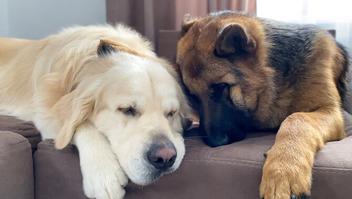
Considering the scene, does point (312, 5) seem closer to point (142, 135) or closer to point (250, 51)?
point (250, 51)

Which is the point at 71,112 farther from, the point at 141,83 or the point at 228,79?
the point at 228,79

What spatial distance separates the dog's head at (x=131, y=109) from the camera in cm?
123

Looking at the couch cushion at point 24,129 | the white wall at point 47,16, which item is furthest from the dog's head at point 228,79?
the white wall at point 47,16

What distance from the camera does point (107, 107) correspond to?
135cm

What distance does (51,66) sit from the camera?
1561mm

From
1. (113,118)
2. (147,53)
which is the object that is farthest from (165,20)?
(113,118)

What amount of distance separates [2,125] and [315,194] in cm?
96

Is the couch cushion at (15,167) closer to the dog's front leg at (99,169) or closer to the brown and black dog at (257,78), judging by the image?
the dog's front leg at (99,169)

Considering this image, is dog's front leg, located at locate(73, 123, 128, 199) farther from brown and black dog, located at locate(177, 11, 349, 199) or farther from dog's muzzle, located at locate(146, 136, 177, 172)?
brown and black dog, located at locate(177, 11, 349, 199)

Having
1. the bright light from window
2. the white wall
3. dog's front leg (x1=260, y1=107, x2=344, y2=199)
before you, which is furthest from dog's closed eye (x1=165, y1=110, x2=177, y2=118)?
the white wall

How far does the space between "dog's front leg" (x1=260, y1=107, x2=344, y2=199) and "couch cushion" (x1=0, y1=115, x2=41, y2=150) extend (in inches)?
28.2

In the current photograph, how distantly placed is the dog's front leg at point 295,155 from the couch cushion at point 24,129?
0.72 meters

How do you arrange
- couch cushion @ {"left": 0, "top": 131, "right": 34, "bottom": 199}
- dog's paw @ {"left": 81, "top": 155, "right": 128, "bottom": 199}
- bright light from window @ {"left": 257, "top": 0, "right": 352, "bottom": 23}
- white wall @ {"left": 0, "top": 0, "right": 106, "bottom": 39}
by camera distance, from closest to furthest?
1. dog's paw @ {"left": 81, "top": 155, "right": 128, "bottom": 199}
2. couch cushion @ {"left": 0, "top": 131, "right": 34, "bottom": 199}
3. bright light from window @ {"left": 257, "top": 0, "right": 352, "bottom": 23}
4. white wall @ {"left": 0, "top": 0, "right": 106, "bottom": 39}

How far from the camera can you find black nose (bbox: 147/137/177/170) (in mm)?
1217
